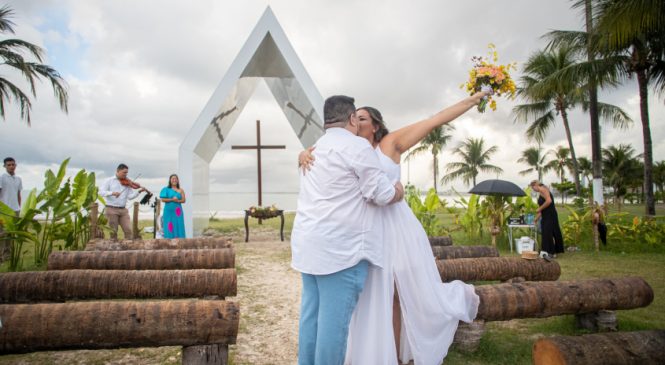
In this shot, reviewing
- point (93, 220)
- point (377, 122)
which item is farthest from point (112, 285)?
point (93, 220)

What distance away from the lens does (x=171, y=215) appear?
29.3 ft

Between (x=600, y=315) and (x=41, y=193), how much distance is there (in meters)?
7.80

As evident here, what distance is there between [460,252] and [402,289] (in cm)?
313

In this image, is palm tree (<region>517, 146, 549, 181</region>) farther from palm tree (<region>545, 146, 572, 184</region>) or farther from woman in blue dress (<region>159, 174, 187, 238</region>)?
woman in blue dress (<region>159, 174, 187, 238</region>)

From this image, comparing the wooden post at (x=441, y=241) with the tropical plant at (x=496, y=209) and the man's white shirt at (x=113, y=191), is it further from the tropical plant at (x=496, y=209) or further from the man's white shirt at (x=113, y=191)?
the man's white shirt at (x=113, y=191)

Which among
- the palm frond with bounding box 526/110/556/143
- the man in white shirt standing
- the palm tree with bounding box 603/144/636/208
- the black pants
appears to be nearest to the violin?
the man in white shirt standing

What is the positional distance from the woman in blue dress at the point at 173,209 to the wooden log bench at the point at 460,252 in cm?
571

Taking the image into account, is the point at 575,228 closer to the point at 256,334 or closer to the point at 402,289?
the point at 256,334

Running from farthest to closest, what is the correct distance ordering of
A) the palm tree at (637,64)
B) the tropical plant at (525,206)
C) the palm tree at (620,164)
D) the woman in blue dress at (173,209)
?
the palm tree at (620,164), the palm tree at (637,64), the tropical plant at (525,206), the woman in blue dress at (173,209)

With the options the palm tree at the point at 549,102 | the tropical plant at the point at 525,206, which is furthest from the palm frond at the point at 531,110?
the tropical plant at the point at 525,206

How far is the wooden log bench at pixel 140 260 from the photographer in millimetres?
4832

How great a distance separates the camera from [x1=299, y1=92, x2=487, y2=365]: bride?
253cm

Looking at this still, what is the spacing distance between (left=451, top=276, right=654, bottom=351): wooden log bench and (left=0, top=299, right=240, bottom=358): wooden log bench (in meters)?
1.90

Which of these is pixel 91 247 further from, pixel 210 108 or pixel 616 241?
pixel 616 241
